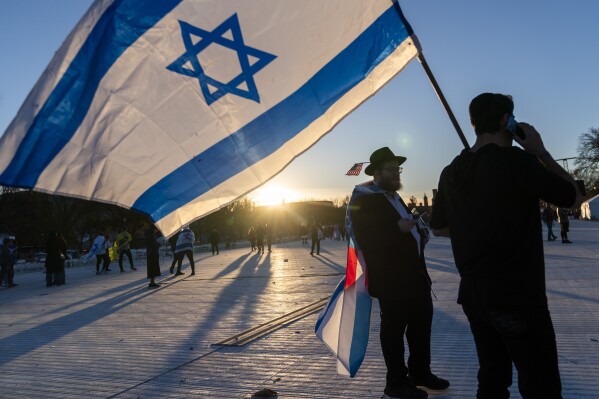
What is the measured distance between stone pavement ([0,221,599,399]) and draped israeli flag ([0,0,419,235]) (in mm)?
1967

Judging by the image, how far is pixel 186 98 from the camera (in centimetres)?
361

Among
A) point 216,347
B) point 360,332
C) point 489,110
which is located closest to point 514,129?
point 489,110

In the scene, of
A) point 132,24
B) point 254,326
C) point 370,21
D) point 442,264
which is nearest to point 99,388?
point 254,326

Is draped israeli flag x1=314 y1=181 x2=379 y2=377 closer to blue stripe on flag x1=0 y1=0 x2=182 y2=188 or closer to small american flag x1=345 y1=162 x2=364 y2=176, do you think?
blue stripe on flag x1=0 y1=0 x2=182 y2=188

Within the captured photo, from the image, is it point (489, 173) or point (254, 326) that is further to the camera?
point (254, 326)

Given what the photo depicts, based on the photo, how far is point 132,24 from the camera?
11.6 feet

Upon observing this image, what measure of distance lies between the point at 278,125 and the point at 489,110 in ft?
4.89

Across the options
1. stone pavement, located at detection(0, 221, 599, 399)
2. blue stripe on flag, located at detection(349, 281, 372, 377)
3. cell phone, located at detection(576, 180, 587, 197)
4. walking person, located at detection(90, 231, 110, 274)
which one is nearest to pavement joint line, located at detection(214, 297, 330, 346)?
stone pavement, located at detection(0, 221, 599, 399)

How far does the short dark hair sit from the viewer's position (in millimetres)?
2727

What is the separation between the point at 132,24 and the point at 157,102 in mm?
481

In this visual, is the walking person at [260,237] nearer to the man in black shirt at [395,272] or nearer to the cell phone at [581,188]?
the man in black shirt at [395,272]

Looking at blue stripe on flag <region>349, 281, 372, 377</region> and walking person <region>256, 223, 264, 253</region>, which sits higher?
walking person <region>256, 223, 264, 253</region>

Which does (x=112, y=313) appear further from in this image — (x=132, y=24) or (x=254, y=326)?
(x=132, y=24)

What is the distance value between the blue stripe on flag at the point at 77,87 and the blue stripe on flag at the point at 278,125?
61 cm
